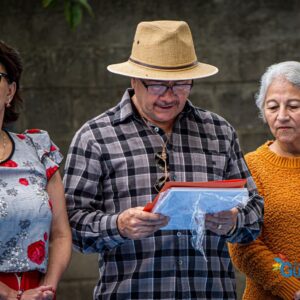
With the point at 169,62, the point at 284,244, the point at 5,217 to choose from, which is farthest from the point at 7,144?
the point at 284,244

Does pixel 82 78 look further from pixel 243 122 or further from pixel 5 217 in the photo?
pixel 5 217

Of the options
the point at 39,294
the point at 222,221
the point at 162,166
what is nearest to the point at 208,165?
the point at 162,166

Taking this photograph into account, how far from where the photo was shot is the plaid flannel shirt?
15.8 feet

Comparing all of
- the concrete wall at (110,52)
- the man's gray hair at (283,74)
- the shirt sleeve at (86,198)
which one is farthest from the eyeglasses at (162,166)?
the concrete wall at (110,52)

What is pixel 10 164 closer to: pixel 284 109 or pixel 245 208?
pixel 245 208

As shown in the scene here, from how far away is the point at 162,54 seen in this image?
4.90 meters

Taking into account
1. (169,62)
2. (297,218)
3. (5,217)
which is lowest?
(297,218)

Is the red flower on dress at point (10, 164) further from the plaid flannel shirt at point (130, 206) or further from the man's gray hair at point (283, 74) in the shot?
the man's gray hair at point (283, 74)

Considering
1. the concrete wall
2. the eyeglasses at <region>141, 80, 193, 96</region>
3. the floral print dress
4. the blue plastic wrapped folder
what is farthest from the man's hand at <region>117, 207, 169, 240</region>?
the concrete wall

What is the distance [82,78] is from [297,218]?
89.7 inches

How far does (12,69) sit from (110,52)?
2.47m

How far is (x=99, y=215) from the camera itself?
4.77 m

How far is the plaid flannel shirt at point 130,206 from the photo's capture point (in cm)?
480

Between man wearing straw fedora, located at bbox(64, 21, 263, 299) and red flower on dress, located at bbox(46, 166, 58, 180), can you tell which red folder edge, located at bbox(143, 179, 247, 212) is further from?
red flower on dress, located at bbox(46, 166, 58, 180)
